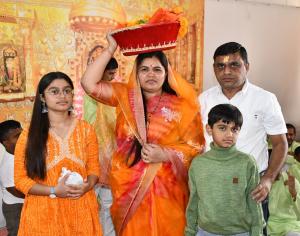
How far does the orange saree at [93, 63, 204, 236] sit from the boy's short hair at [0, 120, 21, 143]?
1.37 metres

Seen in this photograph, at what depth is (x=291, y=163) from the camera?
4.44 m

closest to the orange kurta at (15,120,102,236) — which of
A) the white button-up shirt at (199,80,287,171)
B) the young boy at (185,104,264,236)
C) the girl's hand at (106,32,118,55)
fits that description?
the girl's hand at (106,32,118,55)

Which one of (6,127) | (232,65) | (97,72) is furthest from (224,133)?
(6,127)

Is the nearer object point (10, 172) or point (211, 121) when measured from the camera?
point (211, 121)

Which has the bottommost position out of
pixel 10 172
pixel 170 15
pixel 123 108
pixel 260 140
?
pixel 10 172

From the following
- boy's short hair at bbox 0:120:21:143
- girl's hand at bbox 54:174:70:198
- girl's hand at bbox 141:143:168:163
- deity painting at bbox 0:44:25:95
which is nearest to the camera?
girl's hand at bbox 54:174:70:198

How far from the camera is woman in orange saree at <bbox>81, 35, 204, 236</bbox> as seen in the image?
2338 mm

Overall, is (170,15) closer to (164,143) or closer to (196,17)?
(164,143)

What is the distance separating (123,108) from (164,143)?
12.5 inches

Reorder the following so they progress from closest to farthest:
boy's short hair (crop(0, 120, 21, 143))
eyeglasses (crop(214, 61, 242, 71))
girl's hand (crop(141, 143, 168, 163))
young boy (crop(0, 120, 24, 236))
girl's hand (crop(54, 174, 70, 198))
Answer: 1. girl's hand (crop(54, 174, 70, 198))
2. girl's hand (crop(141, 143, 168, 163))
3. eyeglasses (crop(214, 61, 242, 71))
4. young boy (crop(0, 120, 24, 236))
5. boy's short hair (crop(0, 120, 21, 143))

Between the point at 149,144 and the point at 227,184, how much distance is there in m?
0.49

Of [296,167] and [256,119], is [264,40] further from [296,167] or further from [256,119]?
[256,119]

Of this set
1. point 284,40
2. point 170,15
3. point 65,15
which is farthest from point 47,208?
point 284,40

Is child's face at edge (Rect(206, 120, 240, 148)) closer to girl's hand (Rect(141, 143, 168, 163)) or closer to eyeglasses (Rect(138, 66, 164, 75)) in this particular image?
girl's hand (Rect(141, 143, 168, 163))
